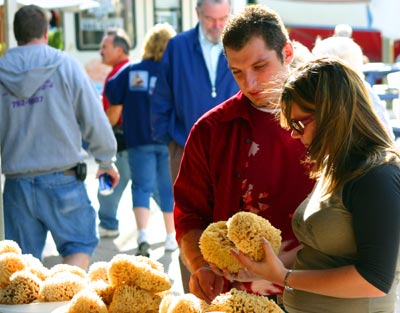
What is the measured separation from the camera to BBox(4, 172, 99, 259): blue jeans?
5.24m

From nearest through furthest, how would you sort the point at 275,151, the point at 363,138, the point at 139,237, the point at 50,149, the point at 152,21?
the point at 363,138 → the point at 275,151 → the point at 50,149 → the point at 139,237 → the point at 152,21

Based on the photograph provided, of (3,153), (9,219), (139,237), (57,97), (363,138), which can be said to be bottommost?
(139,237)

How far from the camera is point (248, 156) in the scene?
3168mm

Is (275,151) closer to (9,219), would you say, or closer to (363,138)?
(363,138)

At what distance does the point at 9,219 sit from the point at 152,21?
9876 millimetres

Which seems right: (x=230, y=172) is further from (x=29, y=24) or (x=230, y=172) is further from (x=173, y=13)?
(x=173, y=13)

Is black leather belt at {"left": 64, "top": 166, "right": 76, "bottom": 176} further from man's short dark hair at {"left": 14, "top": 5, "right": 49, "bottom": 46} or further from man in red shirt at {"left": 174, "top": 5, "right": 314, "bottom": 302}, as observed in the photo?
man in red shirt at {"left": 174, "top": 5, "right": 314, "bottom": 302}

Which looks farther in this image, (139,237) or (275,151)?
(139,237)

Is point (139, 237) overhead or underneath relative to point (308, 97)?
underneath

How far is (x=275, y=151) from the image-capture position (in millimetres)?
3154

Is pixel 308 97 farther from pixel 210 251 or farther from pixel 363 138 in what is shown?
pixel 210 251

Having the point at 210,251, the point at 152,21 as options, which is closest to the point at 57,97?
the point at 210,251

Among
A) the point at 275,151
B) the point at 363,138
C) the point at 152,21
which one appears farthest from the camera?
the point at 152,21

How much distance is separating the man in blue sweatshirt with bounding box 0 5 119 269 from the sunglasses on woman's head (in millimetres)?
2815
